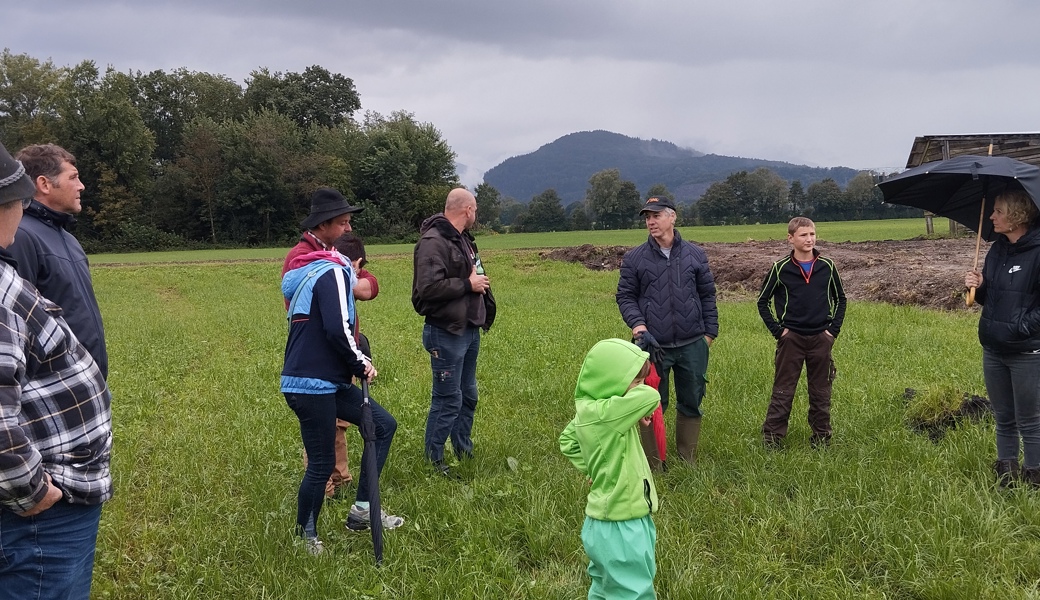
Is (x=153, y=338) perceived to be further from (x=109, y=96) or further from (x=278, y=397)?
(x=109, y=96)

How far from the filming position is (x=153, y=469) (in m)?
5.88

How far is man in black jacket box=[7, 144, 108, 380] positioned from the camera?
11.5ft

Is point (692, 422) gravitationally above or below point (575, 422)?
below

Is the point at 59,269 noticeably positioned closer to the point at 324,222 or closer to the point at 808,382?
the point at 324,222

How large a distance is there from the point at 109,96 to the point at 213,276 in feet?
140

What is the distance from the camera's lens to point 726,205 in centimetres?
9638

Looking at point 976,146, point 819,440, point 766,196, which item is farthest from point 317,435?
point 766,196

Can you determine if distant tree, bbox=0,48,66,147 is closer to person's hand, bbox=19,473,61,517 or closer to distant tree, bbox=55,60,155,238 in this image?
distant tree, bbox=55,60,155,238

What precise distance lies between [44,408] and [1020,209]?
5.52 meters

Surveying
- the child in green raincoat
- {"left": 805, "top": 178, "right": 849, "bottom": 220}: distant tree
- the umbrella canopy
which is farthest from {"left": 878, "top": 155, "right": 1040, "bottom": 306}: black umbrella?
{"left": 805, "top": 178, "right": 849, "bottom": 220}: distant tree

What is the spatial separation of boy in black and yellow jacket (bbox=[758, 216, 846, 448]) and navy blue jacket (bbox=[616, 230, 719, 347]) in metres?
0.61

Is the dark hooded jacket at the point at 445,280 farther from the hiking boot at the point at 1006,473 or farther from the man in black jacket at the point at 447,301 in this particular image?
the hiking boot at the point at 1006,473

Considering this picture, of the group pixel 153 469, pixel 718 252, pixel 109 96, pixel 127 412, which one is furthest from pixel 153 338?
pixel 109 96

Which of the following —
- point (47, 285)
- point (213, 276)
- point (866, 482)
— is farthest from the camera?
point (213, 276)
